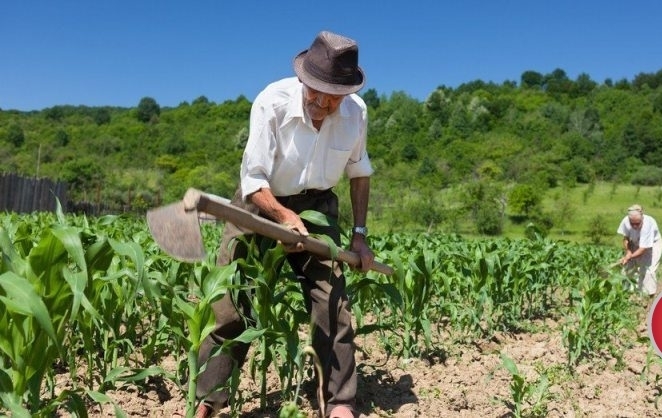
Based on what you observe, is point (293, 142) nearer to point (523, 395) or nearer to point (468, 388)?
point (523, 395)

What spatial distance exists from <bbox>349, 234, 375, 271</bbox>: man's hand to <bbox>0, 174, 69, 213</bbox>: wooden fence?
16524 millimetres

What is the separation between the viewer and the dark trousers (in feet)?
9.91

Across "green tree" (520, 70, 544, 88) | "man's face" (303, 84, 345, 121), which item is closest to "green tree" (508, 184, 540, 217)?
"man's face" (303, 84, 345, 121)

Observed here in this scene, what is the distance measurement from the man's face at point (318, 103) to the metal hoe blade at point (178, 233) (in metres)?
0.77

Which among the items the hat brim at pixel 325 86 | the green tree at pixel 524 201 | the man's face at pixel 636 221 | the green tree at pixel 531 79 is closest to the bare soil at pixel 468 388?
the hat brim at pixel 325 86

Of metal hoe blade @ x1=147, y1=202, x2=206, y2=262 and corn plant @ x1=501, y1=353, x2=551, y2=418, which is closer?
metal hoe blade @ x1=147, y1=202, x2=206, y2=262

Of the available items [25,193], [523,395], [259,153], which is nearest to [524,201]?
[25,193]

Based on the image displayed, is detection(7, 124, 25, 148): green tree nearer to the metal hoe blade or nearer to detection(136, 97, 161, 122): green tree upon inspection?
detection(136, 97, 161, 122): green tree

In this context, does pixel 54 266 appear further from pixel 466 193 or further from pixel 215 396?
pixel 466 193

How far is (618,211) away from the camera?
36156 millimetres

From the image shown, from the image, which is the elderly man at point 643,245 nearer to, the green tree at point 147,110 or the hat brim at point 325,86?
the hat brim at point 325,86

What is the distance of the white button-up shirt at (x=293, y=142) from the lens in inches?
112

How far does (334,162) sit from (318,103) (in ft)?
1.05

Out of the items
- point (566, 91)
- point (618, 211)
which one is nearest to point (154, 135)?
point (618, 211)
